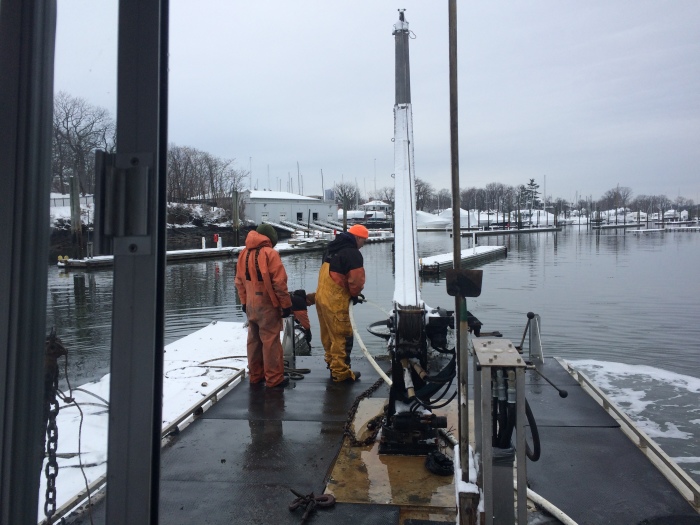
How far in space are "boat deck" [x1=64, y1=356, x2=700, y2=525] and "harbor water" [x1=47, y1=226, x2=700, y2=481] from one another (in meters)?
1.52

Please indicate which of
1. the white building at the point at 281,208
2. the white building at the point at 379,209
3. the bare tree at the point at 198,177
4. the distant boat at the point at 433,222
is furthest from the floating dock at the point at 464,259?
the white building at the point at 379,209

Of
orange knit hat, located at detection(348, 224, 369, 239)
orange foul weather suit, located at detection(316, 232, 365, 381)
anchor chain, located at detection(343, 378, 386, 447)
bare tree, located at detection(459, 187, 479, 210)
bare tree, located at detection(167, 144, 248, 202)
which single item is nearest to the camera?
anchor chain, located at detection(343, 378, 386, 447)

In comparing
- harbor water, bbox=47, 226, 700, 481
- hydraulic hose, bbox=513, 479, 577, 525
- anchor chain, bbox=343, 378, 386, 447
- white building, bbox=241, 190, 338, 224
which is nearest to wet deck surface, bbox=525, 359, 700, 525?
hydraulic hose, bbox=513, 479, 577, 525

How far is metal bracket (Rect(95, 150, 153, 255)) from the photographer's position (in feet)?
4.76

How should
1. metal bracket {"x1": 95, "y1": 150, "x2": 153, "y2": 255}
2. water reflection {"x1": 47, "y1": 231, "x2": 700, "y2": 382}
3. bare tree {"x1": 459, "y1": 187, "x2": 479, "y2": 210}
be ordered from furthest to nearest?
bare tree {"x1": 459, "y1": 187, "x2": 479, "y2": 210} → water reflection {"x1": 47, "y1": 231, "x2": 700, "y2": 382} → metal bracket {"x1": 95, "y1": 150, "x2": 153, "y2": 255}

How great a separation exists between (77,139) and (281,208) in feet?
223

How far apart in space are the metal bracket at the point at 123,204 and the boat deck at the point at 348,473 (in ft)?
8.95

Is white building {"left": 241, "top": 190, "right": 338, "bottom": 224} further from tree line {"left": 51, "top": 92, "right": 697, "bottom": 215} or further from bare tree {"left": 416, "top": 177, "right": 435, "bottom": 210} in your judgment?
bare tree {"left": 416, "top": 177, "right": 435, "bottom": 210}

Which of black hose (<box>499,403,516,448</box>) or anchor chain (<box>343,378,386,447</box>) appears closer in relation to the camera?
black hose (<box>499,403,516,448</box>)

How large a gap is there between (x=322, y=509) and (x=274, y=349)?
109 inches

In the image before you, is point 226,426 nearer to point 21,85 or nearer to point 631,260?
point 21,85

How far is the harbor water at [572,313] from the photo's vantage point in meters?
2.80

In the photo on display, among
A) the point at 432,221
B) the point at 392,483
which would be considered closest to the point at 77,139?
the point at 392,483

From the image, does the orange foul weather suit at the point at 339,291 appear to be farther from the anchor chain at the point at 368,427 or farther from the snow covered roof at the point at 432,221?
the snow covered roof at the point at 432,221
